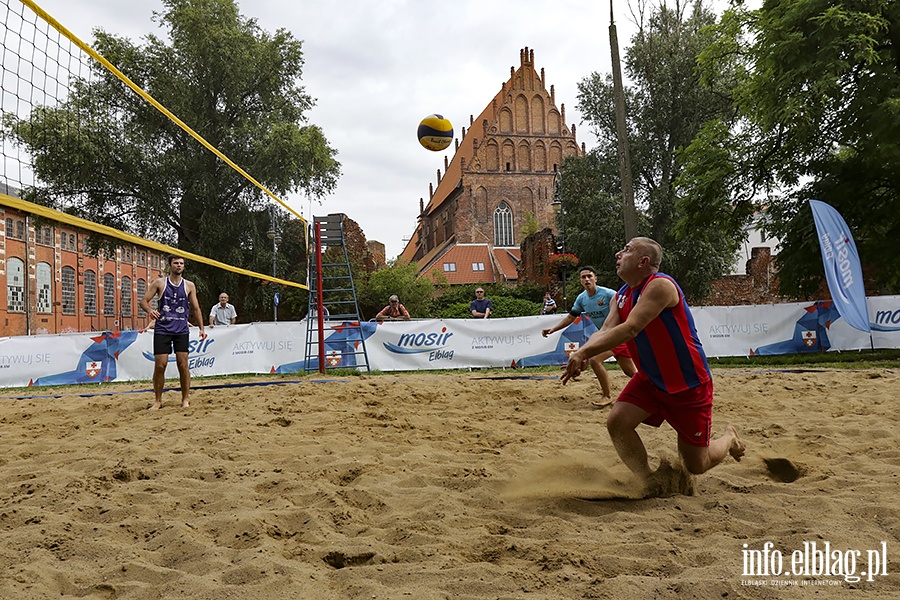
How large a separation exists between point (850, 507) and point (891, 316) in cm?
1053

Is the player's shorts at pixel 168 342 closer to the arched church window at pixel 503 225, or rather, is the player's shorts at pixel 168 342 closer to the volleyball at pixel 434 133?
the volleyball at pixel 434 133

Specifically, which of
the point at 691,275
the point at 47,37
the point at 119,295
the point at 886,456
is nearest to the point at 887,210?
the point at 691,275

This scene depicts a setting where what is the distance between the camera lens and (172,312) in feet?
22.0

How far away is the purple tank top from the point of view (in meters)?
6.66

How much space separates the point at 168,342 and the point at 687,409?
5597 mm

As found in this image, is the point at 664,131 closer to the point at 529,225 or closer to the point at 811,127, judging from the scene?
the point at 811,127

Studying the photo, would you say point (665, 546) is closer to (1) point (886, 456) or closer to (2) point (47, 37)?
(1) point (886, 456)

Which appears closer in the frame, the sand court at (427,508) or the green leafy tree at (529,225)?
the sand court at (427,508)

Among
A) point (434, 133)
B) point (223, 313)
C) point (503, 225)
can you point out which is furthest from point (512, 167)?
point (223, 313)

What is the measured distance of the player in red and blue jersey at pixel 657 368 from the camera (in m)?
3.04

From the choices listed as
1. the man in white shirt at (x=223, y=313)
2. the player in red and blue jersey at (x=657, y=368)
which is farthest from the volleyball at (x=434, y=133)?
the player in red and blue jersey at (x=657, y=368)

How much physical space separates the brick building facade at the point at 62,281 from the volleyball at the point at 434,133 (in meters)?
18.8

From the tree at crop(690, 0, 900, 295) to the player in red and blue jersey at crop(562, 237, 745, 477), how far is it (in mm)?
11690

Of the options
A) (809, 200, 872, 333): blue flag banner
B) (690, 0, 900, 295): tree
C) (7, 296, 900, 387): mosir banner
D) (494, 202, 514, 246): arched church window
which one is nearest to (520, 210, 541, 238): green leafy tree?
(494, 202, 514, 246): arched church window
